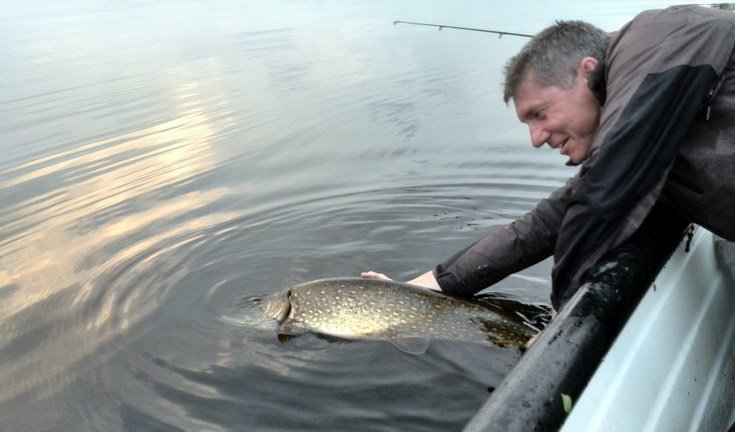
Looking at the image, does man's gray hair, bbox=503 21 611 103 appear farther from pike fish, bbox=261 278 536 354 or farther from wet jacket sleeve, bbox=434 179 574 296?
pike fish, bbox=261 278 536 354

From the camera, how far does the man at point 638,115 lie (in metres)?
1.95

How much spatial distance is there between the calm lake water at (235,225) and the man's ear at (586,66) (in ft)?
5.61

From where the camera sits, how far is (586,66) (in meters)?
2.42

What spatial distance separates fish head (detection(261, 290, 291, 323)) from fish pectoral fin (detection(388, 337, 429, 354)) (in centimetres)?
81

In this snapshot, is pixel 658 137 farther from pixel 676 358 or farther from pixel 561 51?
pixel 676 358

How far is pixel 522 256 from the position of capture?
3.56 metres

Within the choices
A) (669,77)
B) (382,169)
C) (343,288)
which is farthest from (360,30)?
(669,77)

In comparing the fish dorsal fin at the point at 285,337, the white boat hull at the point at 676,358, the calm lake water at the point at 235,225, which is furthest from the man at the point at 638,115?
the fish dorsal fin at the point at 285,337

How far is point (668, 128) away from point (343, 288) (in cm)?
227

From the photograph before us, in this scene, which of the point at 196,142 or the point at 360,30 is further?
the point at 360,30

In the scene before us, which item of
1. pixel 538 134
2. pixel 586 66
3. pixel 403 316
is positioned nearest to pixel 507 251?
pixel 403 316

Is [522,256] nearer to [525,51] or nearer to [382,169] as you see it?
[525,51]

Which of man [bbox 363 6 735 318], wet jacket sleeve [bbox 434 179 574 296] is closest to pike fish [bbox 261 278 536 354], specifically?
wet jacket sleeve [bbox 434 179 574 296]

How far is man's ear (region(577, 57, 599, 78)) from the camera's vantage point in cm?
240
